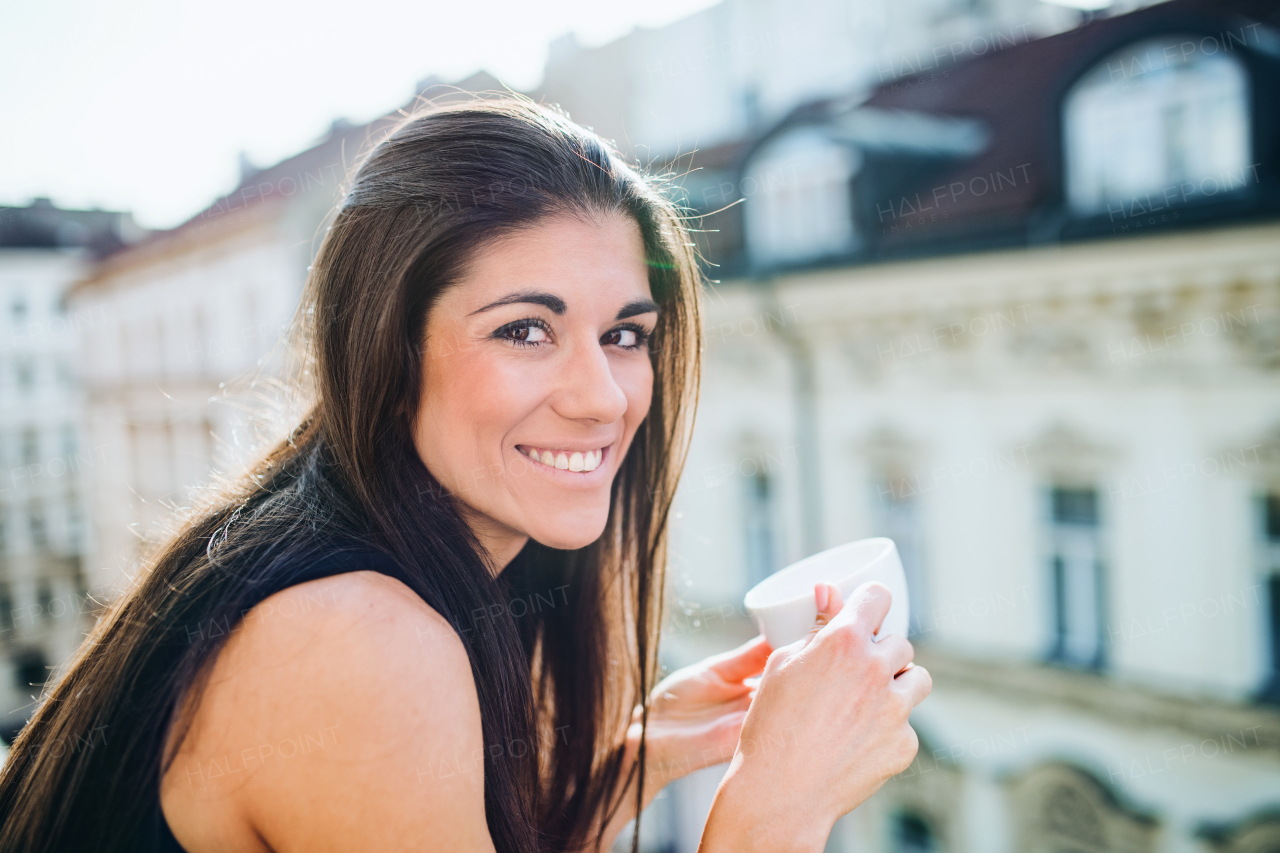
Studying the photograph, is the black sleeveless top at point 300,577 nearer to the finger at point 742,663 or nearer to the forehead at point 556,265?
the forehead at point 556,265

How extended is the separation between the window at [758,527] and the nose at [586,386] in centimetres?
586

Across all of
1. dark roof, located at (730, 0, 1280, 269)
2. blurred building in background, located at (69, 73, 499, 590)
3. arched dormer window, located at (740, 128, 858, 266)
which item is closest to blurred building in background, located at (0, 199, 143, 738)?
blurred building in background, located at (69, 73, 499, 590)

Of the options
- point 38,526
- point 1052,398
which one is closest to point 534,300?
point 1052,398

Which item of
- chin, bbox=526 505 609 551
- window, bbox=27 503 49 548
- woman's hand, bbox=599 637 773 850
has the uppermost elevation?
chin, bbox=526 505 609 551

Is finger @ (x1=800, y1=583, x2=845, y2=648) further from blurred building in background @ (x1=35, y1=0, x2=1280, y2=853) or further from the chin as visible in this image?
blurred building in background @ (x1=35, y1=0, x2=1280, y2=853)

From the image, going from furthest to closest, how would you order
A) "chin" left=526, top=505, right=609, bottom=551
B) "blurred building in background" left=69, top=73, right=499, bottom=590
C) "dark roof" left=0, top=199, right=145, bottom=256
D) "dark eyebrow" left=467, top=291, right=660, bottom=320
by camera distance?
1. "dark roof" left=0, top=199, right=145, bottom=256
2. "blurred building in background" left=69, top=73, right=499, bottom=590
3. "chin" left=526, top=505, right=609, bottom=551
4. "dark eyebrow" left=467, top=291, right=660, bottom=320

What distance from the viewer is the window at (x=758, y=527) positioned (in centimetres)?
684

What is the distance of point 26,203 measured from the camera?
17891 mm

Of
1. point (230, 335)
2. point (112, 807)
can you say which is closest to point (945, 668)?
point (112, 807)

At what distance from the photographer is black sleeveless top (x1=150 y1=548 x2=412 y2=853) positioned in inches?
32.3

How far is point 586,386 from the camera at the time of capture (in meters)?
1.01

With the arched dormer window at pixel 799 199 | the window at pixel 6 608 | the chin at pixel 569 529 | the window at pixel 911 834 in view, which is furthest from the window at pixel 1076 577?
the window at pixel 6 608

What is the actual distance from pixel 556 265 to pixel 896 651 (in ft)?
2.01

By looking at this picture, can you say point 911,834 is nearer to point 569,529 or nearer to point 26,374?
point 569,529
